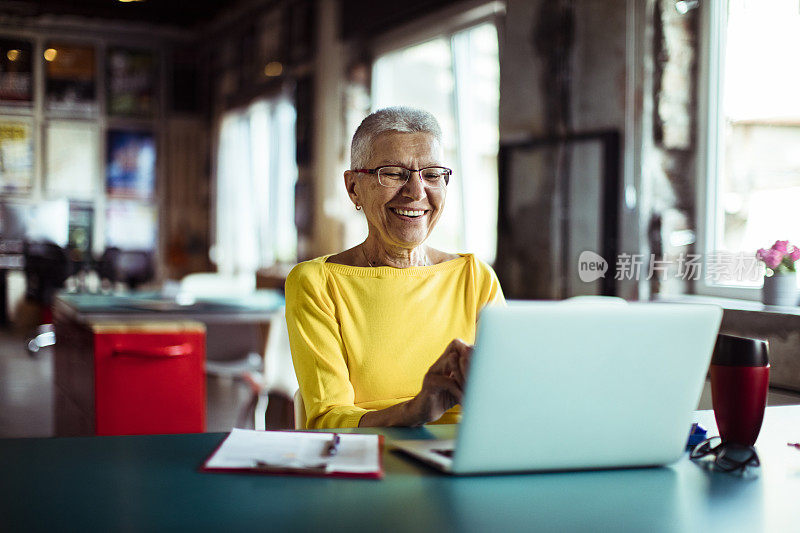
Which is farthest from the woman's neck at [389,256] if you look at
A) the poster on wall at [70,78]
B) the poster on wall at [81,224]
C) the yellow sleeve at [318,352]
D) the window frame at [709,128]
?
the poster on wall at [70,78]

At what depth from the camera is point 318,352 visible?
1.74m

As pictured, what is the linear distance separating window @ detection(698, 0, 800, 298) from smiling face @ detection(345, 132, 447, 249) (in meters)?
2.06

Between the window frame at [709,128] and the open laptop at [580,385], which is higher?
the window frame at [709,128]

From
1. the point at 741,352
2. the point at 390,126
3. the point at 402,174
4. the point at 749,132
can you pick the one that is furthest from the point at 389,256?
the point at 749,132

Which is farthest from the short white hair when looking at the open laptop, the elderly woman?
the open laptop

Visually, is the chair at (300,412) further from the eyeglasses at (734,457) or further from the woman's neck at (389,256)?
the eyeglasses at (734,457)

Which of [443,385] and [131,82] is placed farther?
[131,82]

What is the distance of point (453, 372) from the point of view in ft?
4.50

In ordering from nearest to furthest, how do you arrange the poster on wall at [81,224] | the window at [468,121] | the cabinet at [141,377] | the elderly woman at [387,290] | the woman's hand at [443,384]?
the woman's hand at [443,384] < the elderly woman at [387,290] < the cabinet at [141,377] < the window at [468,121] < the poster on wall at [81,224]

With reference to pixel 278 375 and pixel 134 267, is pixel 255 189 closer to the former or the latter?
pixel 134 267

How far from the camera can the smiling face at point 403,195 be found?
1.88m

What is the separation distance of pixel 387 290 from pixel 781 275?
194 cm

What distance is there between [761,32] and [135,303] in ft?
10.3

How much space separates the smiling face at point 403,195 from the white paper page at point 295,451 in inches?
27.6
